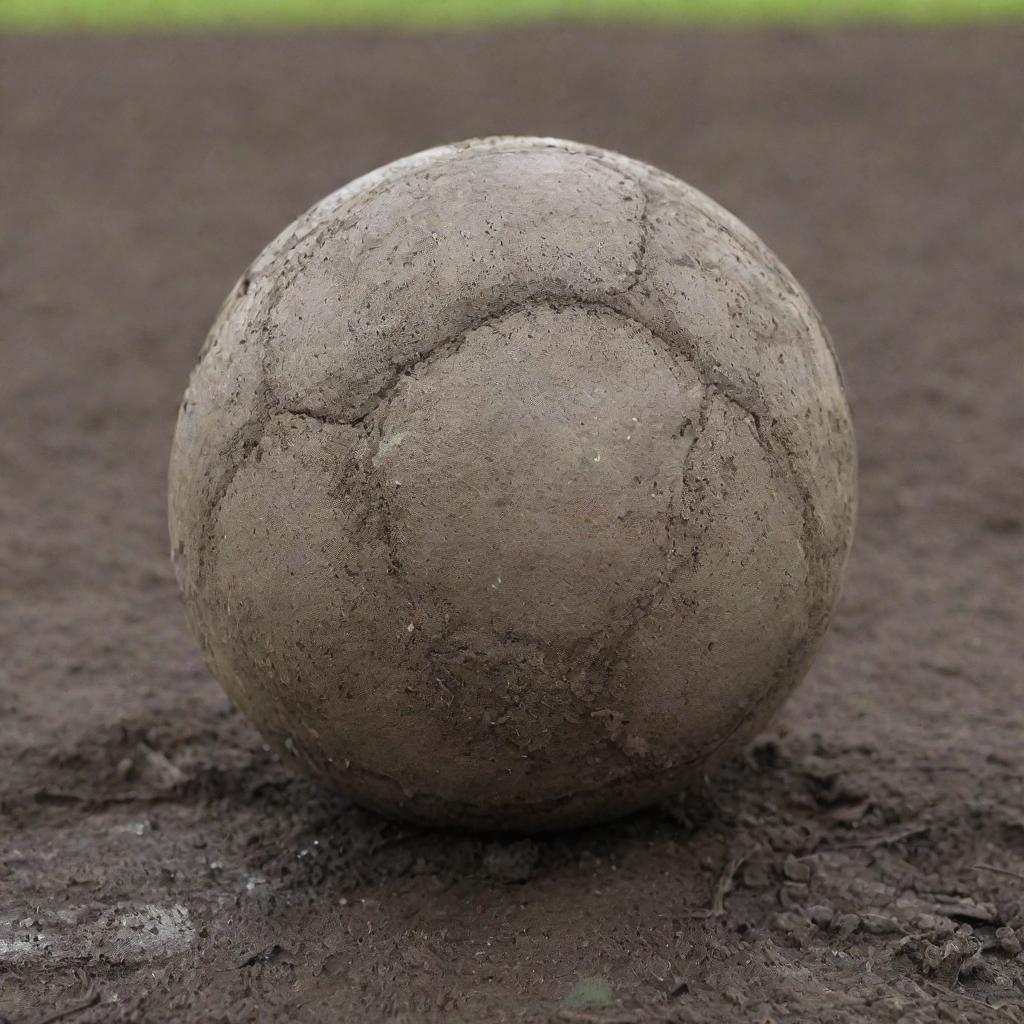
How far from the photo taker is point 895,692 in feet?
14.9

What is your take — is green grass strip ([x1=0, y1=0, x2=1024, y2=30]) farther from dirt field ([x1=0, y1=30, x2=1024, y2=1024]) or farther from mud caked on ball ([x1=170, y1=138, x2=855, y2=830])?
mud caked on ball ([x1=170, y1=138, x2=855, y2=830])

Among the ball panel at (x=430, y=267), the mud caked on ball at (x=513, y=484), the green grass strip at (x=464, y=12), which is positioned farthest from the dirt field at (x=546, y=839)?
the green grass strip at (x=464, y=12)

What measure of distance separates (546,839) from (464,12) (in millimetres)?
A: 11845

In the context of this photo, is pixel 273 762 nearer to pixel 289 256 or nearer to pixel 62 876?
pixel 62 876

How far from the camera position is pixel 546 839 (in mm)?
3602

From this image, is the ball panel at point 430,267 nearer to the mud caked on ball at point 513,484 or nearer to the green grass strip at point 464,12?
the mud caked on ball at point 513,484

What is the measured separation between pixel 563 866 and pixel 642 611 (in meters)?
0.82

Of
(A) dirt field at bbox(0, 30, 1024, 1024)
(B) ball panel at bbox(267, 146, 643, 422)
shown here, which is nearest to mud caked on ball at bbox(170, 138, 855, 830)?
(B) ball panel at bbox(267, 146, 643, 422)

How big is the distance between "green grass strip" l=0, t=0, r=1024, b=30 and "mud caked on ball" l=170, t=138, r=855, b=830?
10548 millimetres

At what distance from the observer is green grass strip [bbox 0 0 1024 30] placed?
1317cm

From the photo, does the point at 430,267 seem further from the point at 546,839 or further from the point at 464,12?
the point at 464,12

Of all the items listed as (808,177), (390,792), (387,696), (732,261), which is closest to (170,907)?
(390,792)

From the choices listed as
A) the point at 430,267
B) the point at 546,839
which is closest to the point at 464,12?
the point at 430,267

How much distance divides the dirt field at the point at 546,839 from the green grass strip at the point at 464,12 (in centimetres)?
327
